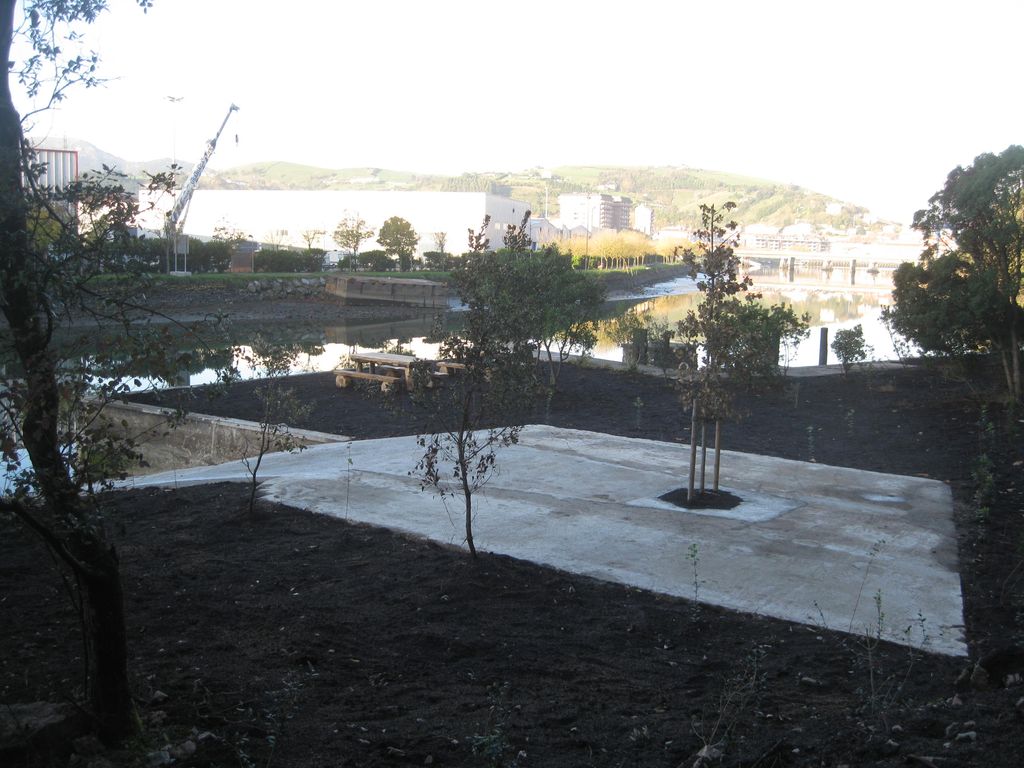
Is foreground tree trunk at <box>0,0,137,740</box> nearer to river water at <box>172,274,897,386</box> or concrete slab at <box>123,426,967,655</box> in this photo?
river water at <box>172,274,897,386</box>

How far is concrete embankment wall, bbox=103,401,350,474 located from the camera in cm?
1192

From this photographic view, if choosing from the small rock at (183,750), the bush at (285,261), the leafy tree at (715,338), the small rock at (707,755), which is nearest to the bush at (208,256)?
→ the bush at (285,261)

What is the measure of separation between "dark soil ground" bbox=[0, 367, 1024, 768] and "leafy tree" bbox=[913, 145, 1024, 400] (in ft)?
19.6

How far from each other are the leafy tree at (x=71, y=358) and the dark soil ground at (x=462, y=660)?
0.79 ft

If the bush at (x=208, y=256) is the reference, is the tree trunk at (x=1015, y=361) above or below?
below

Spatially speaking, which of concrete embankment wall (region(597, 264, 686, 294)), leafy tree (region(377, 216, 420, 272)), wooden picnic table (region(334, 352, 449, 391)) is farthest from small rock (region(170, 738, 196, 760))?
leafy tree (region(377, 216, 420, 272))

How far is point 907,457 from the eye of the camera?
11141 millimetres

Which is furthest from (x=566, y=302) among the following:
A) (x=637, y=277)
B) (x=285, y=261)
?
(x=637, y=277)

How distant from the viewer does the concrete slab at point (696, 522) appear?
626cm

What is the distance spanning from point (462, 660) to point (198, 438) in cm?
837

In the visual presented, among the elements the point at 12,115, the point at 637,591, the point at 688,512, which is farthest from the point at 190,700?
the point at 688,512

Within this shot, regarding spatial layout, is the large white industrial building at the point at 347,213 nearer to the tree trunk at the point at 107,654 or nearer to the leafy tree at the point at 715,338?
the leafy tree at the point at 715,338

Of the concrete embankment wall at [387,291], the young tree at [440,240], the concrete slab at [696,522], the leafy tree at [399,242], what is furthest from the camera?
the young tree at [440,240]

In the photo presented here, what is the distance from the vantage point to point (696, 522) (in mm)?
8023
